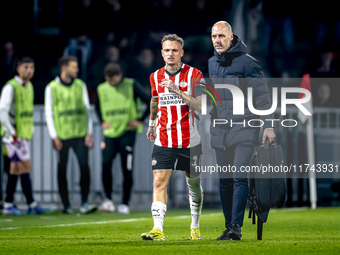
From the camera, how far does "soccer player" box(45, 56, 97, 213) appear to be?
10.1 meters

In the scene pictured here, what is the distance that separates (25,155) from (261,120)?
16.2 ft

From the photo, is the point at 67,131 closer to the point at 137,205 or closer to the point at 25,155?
the point at 25,155

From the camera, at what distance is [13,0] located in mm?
12930

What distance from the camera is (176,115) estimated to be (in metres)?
6.02

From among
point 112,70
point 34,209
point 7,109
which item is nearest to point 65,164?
point 34,209

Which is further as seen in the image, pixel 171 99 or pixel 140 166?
pixel 140 166

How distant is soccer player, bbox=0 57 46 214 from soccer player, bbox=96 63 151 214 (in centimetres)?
106

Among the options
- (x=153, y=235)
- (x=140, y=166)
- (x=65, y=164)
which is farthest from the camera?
(x=140, y=166)

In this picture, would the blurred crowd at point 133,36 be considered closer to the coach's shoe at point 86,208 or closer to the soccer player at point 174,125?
the coach's shoe at point 86,208

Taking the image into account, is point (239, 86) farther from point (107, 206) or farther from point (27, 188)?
point (27, 188)

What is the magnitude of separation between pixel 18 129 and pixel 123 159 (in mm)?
1587

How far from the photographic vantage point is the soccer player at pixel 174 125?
598 cm

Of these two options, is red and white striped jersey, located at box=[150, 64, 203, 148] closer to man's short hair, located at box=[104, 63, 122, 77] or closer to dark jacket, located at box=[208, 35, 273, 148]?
dark jacket, located at box=[208, 35, 273, 148]

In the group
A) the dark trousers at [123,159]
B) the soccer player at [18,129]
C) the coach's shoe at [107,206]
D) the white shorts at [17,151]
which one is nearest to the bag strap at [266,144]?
the dark trousers at [123,159]
